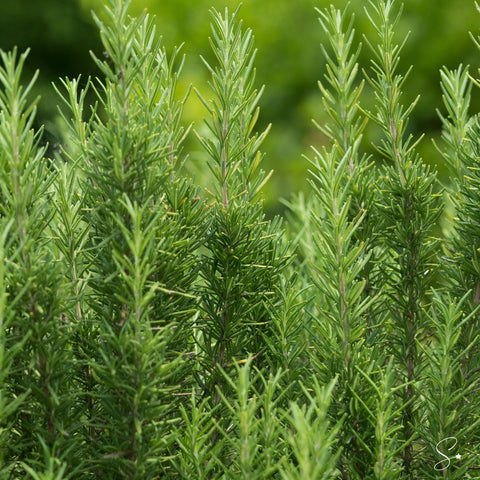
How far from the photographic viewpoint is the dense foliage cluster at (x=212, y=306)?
2.52 feet

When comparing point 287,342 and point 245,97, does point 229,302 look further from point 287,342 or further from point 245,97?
point 245,97

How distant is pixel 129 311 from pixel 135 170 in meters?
0.18

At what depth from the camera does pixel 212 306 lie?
97cm

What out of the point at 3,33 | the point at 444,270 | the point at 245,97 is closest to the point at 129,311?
the point at 245,97

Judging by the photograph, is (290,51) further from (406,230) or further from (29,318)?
(29,318)

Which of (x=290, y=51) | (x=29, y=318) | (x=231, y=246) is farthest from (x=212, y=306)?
(x=290, y=51)

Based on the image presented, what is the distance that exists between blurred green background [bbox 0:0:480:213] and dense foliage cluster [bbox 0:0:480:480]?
4.27 metres

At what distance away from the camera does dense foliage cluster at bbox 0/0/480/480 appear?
2.52ft

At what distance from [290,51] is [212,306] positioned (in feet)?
19.0

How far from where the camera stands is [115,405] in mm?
783

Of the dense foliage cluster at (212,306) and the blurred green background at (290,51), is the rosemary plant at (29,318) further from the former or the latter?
the blurred green background at (290,51)

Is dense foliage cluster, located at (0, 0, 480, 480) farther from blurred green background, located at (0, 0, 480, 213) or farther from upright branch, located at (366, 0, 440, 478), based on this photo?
blurred green background, located at (0, 0, 480, 213)

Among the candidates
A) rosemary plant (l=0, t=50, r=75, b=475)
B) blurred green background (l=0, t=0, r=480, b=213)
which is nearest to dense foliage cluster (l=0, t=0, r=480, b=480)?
rosemary plant (l=0, t=50, r=75, b=475)

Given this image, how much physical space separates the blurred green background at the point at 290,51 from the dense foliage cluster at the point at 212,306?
427 centimetres
